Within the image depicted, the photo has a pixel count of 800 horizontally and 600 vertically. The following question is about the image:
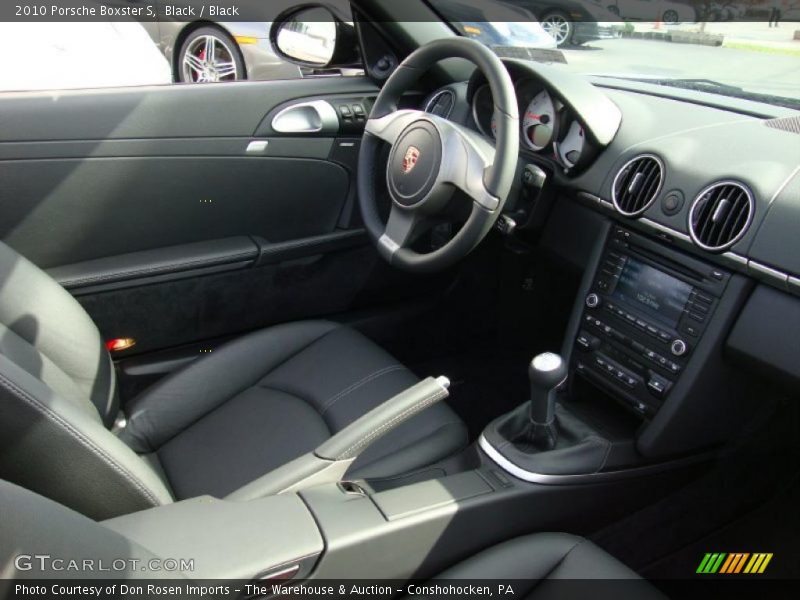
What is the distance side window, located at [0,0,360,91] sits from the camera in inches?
79.4

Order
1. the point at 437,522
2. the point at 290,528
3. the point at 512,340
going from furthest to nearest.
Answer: the point at 512,340, the point at 437,522, the point at 290,528

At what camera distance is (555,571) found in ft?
4.03

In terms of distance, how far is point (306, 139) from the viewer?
7.11ft

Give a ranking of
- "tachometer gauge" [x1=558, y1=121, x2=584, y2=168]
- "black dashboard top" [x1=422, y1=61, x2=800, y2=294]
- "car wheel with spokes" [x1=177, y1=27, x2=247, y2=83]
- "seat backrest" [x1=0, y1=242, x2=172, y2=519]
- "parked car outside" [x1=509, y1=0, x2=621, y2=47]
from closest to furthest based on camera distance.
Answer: "seat backrest" [x1=0, y1=242, x2=172, y2=519], "black dashboard top" [x1=422, y1=61, x2=800, y2=294], "tachometer gauge" [x1=558, y1=121, x2=584, y2=168], "parked car outside" [x1=509, y1=0, x2=621, y2=47], "car wheel with spokes" [x1=177, y1=27, x2=247, y2=83]

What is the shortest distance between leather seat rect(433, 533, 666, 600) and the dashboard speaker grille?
1.14m

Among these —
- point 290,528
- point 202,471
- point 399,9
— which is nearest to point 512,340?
point 399,9

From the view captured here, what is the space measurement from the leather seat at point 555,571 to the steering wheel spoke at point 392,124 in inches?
35.2

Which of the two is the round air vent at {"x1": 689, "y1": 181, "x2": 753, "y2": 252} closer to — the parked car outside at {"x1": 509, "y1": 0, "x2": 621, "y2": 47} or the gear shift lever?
the gear shift lever

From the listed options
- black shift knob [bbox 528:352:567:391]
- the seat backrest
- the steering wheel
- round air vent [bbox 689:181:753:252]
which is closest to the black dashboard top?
round air vent [bbox 689:181:753:252]

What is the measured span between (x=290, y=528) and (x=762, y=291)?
91 cm

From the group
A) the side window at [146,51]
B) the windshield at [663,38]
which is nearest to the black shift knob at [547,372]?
the windshield at [663,38]

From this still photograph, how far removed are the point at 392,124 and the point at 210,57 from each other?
1.09 metres

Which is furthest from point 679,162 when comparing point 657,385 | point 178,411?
point 178,411

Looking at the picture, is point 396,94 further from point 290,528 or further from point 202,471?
point 290,528
